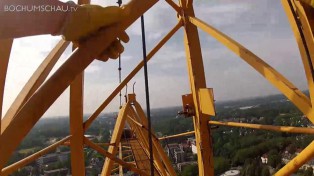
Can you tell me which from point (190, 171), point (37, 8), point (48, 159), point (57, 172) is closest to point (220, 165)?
point (190, 171)

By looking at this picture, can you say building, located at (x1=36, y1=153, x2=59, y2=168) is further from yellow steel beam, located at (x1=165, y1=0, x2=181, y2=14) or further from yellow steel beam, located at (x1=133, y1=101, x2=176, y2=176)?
yellow steel beam, located at (x1=165, y1=0, x2=181, y2=14)

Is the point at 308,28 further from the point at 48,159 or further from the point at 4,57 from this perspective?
the point at 48,159

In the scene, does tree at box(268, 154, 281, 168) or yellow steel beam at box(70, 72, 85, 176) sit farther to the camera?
tree at box(268, 154, 281, 168)

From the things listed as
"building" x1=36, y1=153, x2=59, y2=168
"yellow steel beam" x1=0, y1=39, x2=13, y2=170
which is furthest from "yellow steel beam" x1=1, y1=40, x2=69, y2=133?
"building" x1=36, y1=153, x2=59, y2=168

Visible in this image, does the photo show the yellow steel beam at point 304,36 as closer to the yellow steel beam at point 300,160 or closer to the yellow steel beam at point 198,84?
the yellow steel beam at point 300,160

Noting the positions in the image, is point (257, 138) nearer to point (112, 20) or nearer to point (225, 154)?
point (225, 154)

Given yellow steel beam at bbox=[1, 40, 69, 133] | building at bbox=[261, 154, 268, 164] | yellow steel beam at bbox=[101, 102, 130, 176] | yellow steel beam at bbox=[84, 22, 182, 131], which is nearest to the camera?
yellow steel beam at bbox=[1, 40, 69, 133]
